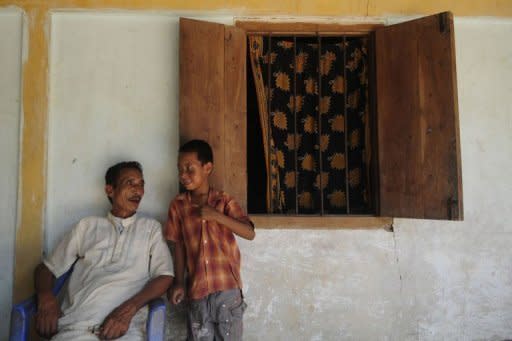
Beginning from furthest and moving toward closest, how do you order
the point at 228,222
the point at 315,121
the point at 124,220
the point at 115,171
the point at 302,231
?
the point at 315,121
the point at 302,231
the point at 115,171
the point at 124,220
the point at 228,222

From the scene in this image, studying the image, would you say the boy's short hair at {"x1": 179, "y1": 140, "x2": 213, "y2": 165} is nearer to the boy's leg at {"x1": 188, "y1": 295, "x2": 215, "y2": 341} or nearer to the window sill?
the window sill

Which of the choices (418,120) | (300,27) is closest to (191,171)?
(300,27)

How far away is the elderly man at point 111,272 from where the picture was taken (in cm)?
243

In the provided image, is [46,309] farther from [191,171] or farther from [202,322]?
[191,171]

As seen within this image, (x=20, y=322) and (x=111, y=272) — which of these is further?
(x=111, y=272)

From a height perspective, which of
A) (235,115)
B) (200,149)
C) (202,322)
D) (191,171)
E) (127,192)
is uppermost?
(235,115)

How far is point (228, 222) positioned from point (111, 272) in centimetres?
72

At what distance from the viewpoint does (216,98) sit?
3023 mm

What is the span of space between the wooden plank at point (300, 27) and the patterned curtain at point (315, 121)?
11cm

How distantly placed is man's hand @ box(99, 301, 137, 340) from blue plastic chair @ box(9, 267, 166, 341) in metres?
0.10

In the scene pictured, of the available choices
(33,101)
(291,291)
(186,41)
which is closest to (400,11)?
(186,41)

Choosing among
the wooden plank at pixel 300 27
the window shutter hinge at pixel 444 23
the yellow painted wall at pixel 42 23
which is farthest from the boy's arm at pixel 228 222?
the window shutter hinge at pixel 444 23

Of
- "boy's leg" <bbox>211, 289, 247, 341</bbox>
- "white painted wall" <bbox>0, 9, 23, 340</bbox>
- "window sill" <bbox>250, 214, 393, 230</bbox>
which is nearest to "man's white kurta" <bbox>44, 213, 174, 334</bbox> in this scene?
"boy's leg" <bbox>211, 289, 247, 341</bbox>

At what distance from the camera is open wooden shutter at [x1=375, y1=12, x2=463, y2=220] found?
279 centimetres
